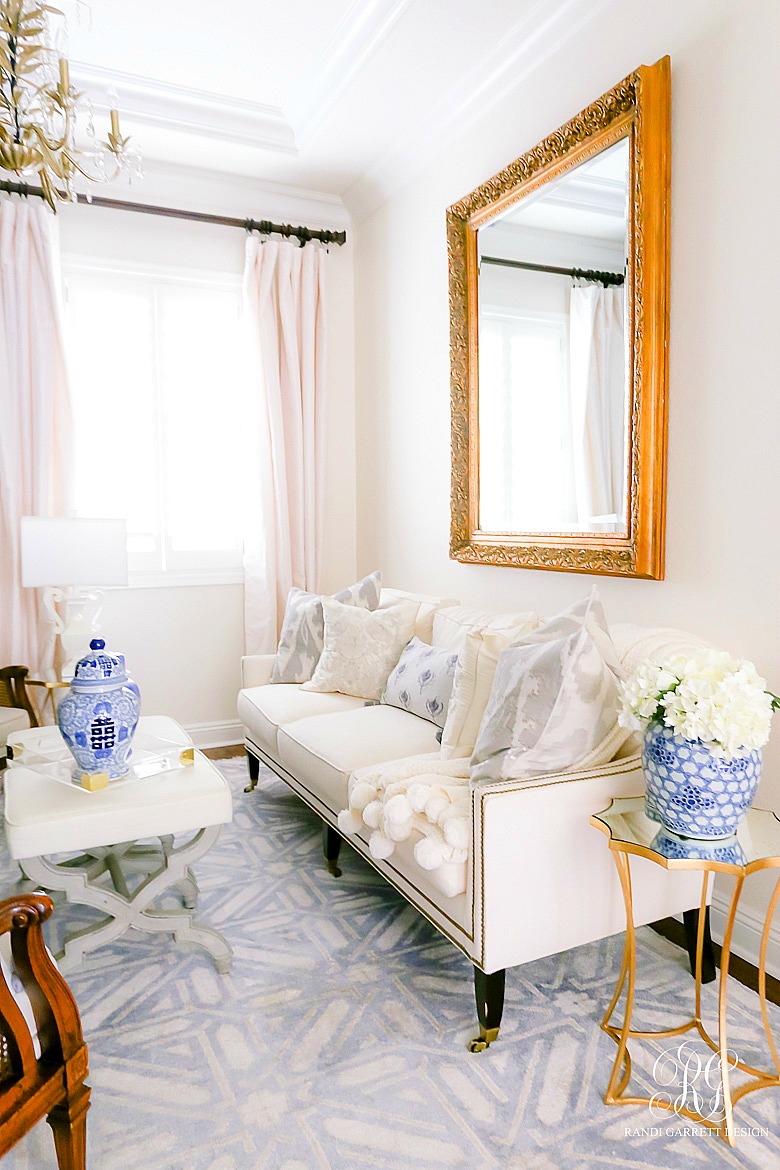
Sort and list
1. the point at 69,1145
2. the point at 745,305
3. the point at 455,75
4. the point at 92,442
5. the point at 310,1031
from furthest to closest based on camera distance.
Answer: the point at 92,442, the point at 455,75, the point at 745,305, the point at 310,1031, the point at 69,1145

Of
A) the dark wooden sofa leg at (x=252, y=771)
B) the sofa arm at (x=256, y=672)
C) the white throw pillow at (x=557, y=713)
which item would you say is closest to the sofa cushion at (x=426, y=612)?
the sofa arm at (x=256, y=672)

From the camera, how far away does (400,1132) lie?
1.53 metres

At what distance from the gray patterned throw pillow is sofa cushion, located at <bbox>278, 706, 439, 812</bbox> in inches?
20.6

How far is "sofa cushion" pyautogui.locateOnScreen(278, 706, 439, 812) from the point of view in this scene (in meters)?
2.49

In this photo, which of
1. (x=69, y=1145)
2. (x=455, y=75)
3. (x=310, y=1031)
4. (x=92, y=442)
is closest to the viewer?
(x=69, y=1145)

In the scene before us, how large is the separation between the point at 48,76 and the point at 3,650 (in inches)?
97.8

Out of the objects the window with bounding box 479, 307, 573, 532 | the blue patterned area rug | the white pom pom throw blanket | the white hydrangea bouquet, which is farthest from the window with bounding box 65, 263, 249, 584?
the white hydrangea bouquet

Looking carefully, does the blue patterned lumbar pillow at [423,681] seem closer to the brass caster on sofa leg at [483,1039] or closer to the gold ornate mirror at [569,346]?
the gold ornate mirror at [569,346]

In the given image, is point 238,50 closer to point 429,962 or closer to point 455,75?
point 455,75

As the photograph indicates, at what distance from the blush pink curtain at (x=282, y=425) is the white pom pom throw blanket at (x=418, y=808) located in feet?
6.90

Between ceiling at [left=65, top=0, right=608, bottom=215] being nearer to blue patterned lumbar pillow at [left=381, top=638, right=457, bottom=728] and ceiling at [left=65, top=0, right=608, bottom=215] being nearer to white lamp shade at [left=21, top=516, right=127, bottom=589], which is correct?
white lamp shade at [left=21, top=516, right=127, bottom=589]

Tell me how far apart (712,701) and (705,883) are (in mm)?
520

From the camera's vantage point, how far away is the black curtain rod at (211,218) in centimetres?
364

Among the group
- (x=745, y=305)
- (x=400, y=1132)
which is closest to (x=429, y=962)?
(x=400, y=1132)
